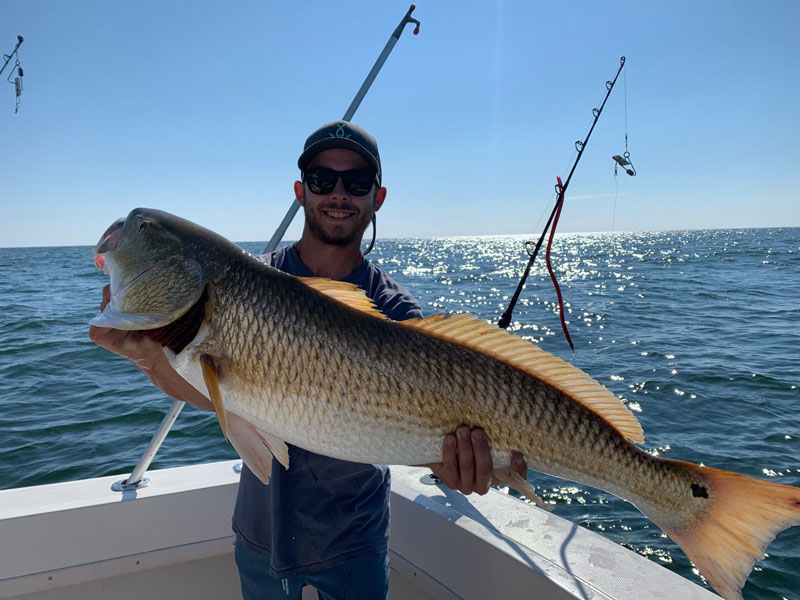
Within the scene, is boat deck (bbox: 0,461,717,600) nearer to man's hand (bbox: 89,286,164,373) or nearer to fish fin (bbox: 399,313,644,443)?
fish fin (bbox: 399,313,644,443)

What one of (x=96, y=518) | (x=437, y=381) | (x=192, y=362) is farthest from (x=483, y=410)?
(x=96, y=518)

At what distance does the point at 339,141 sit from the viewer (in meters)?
2.72

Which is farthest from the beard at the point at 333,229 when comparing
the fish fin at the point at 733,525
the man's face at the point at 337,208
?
the fish fin at the point at 733,525

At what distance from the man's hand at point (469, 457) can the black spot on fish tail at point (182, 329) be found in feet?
3.73

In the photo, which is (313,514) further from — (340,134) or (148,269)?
(340,134)

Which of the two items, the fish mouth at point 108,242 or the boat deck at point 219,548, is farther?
the boat deck at point 219,548

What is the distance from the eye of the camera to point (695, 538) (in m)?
2.10

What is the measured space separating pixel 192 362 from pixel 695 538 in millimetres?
2181

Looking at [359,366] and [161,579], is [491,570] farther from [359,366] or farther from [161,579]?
[161,579]

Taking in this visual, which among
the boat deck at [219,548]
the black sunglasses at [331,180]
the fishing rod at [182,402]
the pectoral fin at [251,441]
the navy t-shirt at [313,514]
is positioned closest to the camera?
the pectoral fin at [251,441]

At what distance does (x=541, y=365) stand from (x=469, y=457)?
1.64 ft

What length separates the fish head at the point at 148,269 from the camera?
6.88 feet

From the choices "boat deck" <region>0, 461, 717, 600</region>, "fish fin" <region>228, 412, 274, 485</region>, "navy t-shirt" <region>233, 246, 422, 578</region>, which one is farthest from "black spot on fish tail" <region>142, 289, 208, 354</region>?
"boat deck" <region>0, 461, 717, 600</region>

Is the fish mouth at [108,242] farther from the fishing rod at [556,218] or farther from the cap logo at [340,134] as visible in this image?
the fishing rod at [556,218]
